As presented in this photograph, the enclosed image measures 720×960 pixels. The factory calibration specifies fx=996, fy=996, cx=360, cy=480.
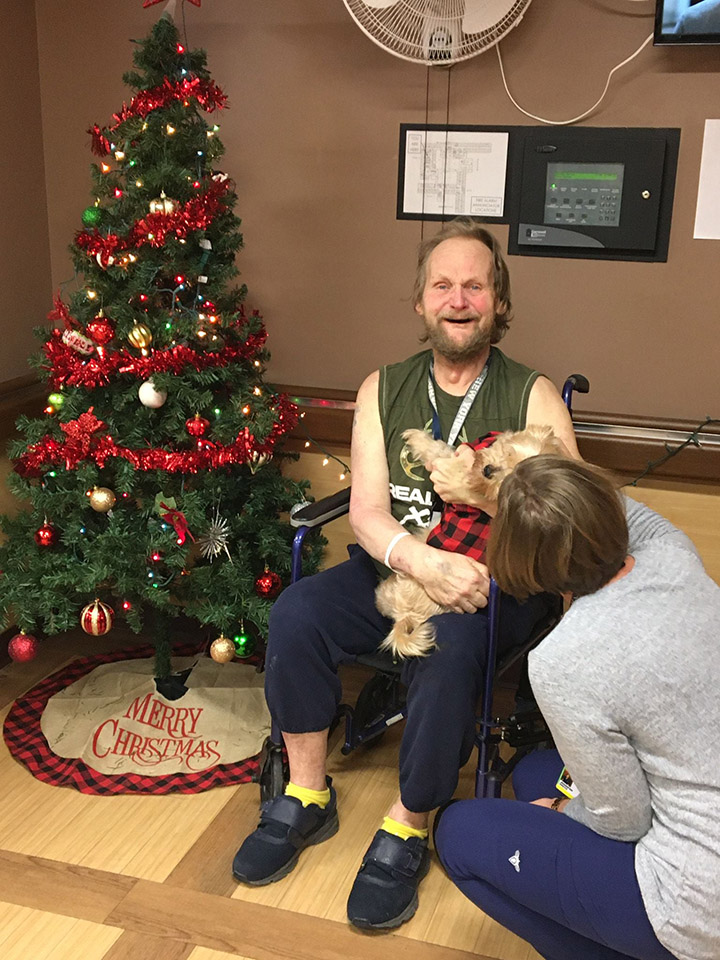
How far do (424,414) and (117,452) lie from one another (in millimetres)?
769

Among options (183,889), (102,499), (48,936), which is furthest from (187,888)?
(102,499)

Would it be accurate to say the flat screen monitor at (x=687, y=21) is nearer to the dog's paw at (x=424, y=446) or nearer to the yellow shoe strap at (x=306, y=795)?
the dog's paw at (x=424, y=446)

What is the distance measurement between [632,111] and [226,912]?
2.19 m

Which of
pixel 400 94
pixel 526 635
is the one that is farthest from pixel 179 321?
pixel 526 635

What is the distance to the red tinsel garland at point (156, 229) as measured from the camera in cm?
240

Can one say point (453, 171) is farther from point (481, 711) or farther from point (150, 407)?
point (481, 711)

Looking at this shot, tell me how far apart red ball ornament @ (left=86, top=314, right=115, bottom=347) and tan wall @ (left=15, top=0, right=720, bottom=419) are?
697 mm

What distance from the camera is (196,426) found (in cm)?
247

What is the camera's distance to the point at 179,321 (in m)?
2.46

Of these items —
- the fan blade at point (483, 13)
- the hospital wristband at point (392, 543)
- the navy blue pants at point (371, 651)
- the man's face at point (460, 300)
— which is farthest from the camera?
the fan blade at point (483, 13)

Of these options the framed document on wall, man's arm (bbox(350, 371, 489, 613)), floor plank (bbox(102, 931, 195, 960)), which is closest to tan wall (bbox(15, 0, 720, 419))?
the framed document on wall

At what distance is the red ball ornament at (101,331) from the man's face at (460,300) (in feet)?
2.55

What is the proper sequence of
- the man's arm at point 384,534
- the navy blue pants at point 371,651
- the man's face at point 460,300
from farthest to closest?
the man's face at point 460,300, the man's arm at point 384,534, the navy blue pants at point 371,651

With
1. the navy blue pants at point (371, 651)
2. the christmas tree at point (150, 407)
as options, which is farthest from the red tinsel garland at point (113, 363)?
the navy blue pants at point (371, 651)
